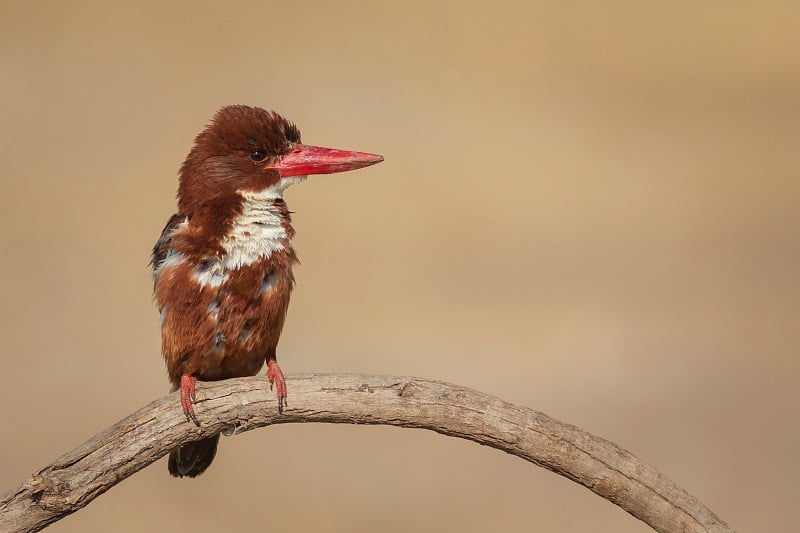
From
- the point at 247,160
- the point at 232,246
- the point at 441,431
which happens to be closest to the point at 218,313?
the point at 232,246

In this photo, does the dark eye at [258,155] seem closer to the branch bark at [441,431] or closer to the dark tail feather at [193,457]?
the branch bark at [441,431]

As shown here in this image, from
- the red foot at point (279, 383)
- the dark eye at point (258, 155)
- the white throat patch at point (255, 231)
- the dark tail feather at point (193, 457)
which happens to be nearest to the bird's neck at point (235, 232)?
the white throat patch at point (255, 231)

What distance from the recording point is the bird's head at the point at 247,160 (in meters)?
3.24

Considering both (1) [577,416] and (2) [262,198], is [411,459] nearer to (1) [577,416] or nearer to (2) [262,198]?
(1) [577,416]

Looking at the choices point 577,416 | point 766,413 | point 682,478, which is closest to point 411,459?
point 577,416

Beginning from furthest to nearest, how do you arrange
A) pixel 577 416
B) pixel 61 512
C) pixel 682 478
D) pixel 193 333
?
pixel 577 416 → pixel 682 478 → pixel 193 333 → pixel 61 512

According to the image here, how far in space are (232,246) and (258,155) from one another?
0.29m

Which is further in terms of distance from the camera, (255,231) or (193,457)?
(193,457)

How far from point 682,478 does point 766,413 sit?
1095 mm

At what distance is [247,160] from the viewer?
10.7 feet

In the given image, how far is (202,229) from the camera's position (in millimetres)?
3223

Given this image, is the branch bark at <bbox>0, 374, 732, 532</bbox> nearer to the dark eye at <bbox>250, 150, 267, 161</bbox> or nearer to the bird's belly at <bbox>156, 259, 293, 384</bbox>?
the bird's belly at <bbox>156, 259, 293, 384</bbox>

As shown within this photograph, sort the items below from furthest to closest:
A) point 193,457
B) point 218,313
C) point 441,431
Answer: point 193,457
point 218,313
point 441,431

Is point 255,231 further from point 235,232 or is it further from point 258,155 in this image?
point 258,155
